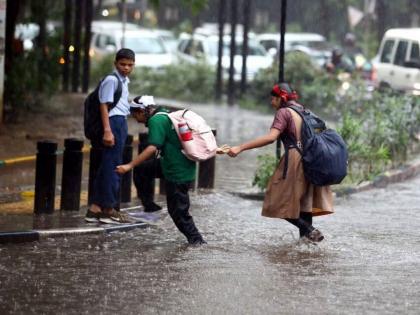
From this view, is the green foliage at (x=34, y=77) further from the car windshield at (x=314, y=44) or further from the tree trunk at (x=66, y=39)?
the car windshield at (x=314, y=44)

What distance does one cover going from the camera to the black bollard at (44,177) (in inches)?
496

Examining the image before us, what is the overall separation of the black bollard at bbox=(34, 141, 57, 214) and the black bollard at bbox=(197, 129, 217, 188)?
2912 millimetres

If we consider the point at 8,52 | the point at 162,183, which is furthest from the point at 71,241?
the point at 8,52

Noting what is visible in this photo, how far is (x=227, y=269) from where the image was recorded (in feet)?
33.4

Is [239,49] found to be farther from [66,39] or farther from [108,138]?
[108,138]

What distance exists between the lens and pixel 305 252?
11.2 meters

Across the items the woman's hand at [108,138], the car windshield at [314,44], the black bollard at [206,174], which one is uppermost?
the car windshield at [314,44]

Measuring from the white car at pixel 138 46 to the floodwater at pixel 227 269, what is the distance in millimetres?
23066

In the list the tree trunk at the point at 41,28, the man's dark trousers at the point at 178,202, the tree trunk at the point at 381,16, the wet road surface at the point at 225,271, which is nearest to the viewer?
the wet road surface at the point at 225,271

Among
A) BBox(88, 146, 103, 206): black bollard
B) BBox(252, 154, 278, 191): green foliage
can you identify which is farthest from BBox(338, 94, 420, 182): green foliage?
BBox(88, 146, 103, 206): black bollard

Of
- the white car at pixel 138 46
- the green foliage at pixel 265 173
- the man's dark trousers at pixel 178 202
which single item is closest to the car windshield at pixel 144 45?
the white car at pixel 138 46

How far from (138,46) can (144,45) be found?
0.70 feet

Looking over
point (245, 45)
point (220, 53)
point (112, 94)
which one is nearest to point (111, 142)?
point (112, 94)

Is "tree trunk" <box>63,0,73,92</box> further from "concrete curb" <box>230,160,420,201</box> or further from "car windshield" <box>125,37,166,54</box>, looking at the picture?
"concrete curb" <box>230,160,420,201</box>
